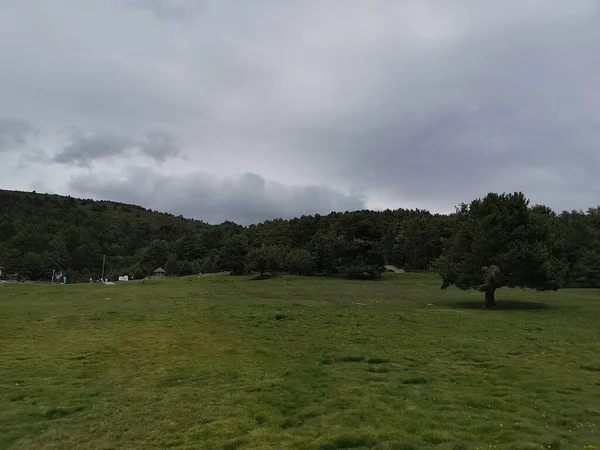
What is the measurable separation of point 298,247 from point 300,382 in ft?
336

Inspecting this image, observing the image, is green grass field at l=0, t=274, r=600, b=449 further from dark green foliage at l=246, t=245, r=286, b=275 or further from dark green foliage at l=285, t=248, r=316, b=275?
dark green foliage at l=285, t=248, r=316, b=275

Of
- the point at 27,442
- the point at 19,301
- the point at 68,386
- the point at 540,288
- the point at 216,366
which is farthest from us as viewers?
the point at 19,301

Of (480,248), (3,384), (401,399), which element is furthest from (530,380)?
(480,248)

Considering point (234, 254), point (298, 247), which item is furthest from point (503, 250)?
point (298, 247)

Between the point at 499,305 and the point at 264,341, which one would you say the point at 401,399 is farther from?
the point at 499,305

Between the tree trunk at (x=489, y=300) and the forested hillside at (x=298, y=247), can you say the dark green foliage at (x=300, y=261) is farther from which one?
the tree trunk at (x=489, y=300)

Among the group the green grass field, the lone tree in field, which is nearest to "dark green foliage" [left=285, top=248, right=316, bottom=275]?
the lone tree in field

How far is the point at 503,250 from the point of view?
43.7 metres

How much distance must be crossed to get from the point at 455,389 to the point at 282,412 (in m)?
6.25

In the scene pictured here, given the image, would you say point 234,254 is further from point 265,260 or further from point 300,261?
point 300,261

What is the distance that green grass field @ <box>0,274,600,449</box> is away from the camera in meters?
11.9

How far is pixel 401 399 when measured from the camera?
48.1ft

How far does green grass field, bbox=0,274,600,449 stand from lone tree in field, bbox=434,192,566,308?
8060 millimetres

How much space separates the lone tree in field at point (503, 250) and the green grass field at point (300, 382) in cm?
806
